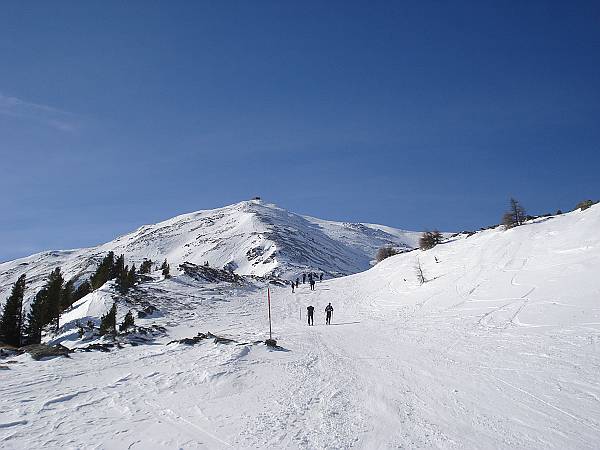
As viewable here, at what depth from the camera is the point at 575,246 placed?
86.4ft

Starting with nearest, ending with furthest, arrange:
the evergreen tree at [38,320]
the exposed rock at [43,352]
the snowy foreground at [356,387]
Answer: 1. the snowy foreground at [356,387]
2. the exposed rock at [43,352]
3. the evergreen tree at [38,320]

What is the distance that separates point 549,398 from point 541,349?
4834 millimetres

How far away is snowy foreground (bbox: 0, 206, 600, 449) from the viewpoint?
6543 millimetres

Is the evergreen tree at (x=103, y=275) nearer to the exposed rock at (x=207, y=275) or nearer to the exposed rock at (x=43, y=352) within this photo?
the exposed rock at (x=207, y=275)

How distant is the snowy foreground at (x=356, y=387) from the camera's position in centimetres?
654

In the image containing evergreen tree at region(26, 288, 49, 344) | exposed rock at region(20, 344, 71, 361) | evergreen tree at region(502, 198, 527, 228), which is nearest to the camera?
exposed rock at region(20, 344, 71, 361)

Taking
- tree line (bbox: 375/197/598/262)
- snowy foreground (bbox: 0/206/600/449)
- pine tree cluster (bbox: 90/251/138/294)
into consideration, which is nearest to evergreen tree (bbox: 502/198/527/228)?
tree line (bbox: 375/197/598/262)

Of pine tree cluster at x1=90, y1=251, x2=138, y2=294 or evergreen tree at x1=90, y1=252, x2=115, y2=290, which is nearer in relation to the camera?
pine tree cluster at x1=90, y1=251, x2=138, y2=294

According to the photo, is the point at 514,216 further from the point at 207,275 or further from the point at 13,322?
the point at 13,322

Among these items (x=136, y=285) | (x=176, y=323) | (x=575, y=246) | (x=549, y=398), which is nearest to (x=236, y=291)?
(x=136, y=285)

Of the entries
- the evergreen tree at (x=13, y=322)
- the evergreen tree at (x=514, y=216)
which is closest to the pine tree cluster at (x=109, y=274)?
the evergreen tree at (x=13, y=322)

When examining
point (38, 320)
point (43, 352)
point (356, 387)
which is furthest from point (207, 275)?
point (356, 387)

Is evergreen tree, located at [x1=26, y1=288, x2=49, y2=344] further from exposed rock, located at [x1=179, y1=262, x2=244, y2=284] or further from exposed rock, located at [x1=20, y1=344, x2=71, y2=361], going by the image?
exposed rock, located at [x1=20, y1=344, x2=71, y2=361]

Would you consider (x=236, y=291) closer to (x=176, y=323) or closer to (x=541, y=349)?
(x=176, y=323)
